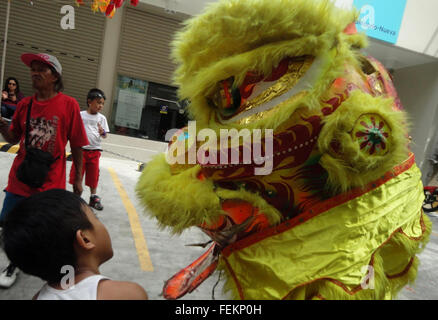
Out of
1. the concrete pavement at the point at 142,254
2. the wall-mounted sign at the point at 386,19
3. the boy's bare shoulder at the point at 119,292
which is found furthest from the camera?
the wall-mounted sign at the point at 386,19

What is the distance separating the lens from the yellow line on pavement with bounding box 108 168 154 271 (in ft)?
9.11

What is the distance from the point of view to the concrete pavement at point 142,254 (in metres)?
2.40

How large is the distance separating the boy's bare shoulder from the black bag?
145 centimetres

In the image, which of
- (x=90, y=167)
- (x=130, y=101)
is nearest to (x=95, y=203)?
(x=90, y=167)

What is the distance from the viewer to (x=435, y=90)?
344 inches

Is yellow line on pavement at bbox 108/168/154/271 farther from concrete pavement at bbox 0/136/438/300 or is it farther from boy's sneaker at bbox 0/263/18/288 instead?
boy's sneaker at bbox 0/263/18/288

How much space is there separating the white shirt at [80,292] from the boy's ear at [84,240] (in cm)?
9

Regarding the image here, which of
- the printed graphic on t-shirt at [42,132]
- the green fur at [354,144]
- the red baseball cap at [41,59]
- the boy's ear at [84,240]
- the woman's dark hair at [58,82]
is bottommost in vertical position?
the boy's ear at [84,240]

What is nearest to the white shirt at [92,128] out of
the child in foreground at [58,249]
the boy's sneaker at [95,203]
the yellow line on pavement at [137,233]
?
the boy's sneaker at [95,203]

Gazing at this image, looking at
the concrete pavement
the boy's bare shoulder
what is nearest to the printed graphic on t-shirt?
the concrete pavement

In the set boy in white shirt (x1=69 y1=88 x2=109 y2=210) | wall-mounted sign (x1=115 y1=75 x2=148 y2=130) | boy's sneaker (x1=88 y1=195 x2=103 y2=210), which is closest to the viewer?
boy's sneaker (x1=88 y1=195 x2=103 y2=210)

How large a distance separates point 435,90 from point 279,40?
31.5 feet

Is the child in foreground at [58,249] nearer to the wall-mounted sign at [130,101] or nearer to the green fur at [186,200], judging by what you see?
the green fur at [186,200]

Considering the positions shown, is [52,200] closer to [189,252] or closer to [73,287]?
[73,287]
